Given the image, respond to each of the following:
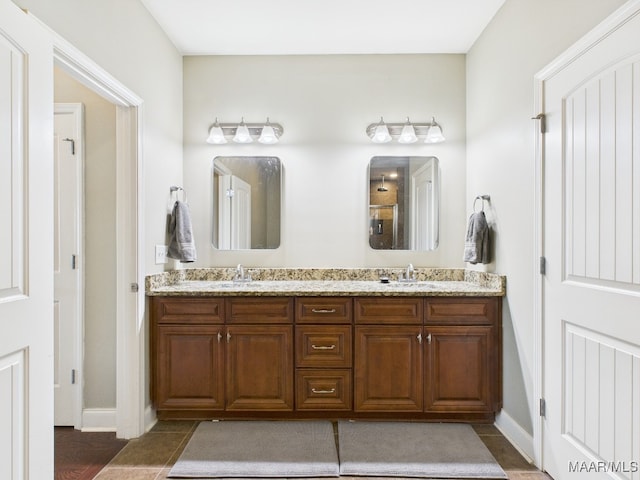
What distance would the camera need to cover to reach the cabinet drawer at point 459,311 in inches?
97.2

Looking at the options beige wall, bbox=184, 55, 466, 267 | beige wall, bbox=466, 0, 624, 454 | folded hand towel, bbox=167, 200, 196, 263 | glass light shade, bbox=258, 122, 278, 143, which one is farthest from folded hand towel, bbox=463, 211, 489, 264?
folded hand towel, bbox=167, 200, 196, 263

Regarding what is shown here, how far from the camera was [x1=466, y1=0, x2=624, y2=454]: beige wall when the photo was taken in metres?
2.01

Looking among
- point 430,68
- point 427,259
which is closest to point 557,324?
point 427,259

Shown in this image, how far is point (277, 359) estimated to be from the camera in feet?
8.16

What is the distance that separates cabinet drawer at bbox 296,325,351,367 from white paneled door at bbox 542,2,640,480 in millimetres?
1082

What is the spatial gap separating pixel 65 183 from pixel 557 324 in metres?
2.82

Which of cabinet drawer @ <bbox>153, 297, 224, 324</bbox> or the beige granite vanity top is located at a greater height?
the beige granite vanity top

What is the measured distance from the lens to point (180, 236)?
9.00ft

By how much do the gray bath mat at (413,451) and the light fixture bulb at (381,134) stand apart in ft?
6.44

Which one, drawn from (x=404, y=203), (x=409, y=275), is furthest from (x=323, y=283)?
(x=404, y=203)

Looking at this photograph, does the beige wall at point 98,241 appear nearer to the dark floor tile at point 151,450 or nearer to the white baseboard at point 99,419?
the white baseboard at point 99,419

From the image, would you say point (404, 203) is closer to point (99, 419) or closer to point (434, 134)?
point (434, 134)

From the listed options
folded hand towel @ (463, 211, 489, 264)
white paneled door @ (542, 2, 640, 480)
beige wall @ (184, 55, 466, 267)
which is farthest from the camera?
beige wall @ (184, 55, 466, 267)

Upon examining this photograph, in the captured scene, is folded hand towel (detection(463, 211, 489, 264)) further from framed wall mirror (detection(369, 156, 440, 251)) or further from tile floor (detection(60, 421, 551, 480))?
tile floor (detection(60, 421, 551, 480))
